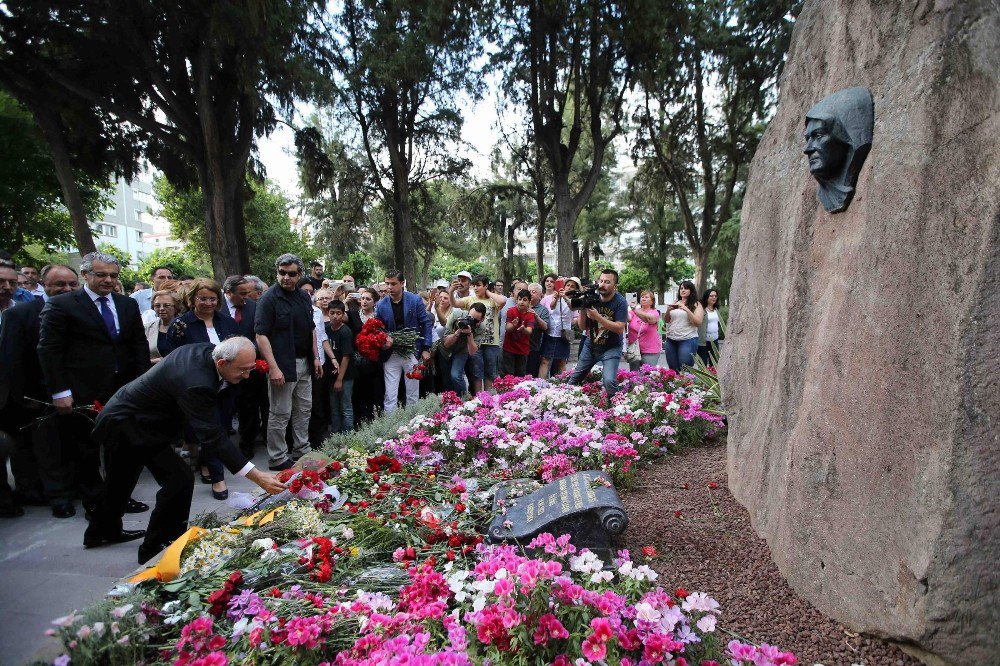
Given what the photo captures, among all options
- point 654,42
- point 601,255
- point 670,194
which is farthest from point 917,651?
point 601,255

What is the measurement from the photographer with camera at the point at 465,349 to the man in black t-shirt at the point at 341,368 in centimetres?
121

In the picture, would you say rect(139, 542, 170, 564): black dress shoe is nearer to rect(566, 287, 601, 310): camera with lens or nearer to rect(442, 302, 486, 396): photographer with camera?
rect(442, 302, 486, 396): photographer with camera

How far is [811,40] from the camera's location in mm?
3008

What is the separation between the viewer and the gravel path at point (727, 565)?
2.16 metres

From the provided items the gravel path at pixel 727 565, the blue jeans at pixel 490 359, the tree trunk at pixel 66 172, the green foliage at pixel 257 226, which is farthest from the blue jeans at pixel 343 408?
the green foliage at pixel 257 226

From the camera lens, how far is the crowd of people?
361cm

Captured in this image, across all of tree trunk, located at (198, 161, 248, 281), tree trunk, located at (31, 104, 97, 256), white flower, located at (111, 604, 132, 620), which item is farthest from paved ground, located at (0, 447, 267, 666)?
tree trunk, located at (31, 104, 97, 256)

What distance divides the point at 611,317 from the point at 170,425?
14.1 ft

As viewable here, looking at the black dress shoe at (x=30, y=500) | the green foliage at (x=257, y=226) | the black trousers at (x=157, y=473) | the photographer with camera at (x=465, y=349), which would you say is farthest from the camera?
the green foliage at (x=257, y=226)

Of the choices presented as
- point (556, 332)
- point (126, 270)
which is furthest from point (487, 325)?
point (126, 270)

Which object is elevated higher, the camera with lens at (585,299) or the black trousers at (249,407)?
the camera with lens at (585,299)

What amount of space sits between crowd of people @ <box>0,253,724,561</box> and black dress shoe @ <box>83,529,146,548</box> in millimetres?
10

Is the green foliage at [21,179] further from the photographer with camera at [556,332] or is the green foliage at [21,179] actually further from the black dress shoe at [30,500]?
the photographer with camera at [556,332]

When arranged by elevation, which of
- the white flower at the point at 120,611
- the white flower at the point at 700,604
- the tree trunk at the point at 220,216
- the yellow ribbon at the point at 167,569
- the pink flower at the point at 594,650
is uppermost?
the tree trunk at the point at 220,216
